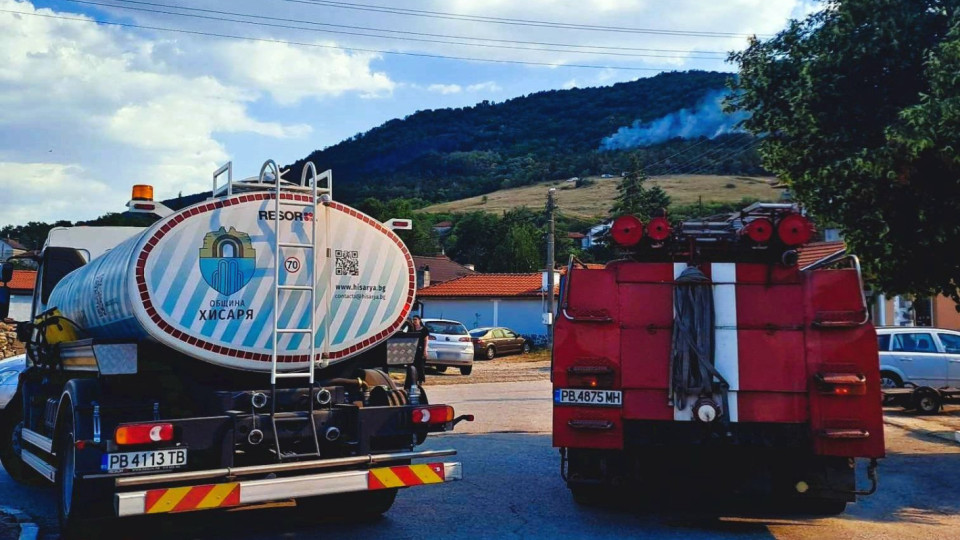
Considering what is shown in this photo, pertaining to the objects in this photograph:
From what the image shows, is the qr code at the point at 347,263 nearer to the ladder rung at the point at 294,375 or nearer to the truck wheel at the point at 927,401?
the ladder rung at the point at 294,375

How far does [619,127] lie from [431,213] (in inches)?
1940

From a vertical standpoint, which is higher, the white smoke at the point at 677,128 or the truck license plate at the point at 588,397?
the white smoke at the point at 677,128

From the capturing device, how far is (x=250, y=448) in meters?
7.11

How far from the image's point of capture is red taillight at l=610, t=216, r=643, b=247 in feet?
25.8

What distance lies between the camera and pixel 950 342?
18.5 m

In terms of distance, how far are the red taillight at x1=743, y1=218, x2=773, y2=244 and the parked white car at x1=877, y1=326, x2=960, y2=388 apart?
12.1m

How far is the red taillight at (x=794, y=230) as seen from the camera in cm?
755

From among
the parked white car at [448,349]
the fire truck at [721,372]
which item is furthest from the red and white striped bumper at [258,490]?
the parked white car at [448,349]

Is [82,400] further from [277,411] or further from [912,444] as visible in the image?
[912,444]

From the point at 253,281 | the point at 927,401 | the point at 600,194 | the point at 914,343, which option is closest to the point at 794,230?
the point at 253,281

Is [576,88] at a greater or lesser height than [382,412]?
greater

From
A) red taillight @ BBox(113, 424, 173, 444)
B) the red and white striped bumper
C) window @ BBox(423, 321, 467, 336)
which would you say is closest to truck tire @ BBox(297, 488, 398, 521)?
the red and white striped bumper

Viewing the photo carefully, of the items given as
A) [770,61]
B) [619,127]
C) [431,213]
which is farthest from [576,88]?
[770,61]

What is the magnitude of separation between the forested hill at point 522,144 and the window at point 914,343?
9560 cm
